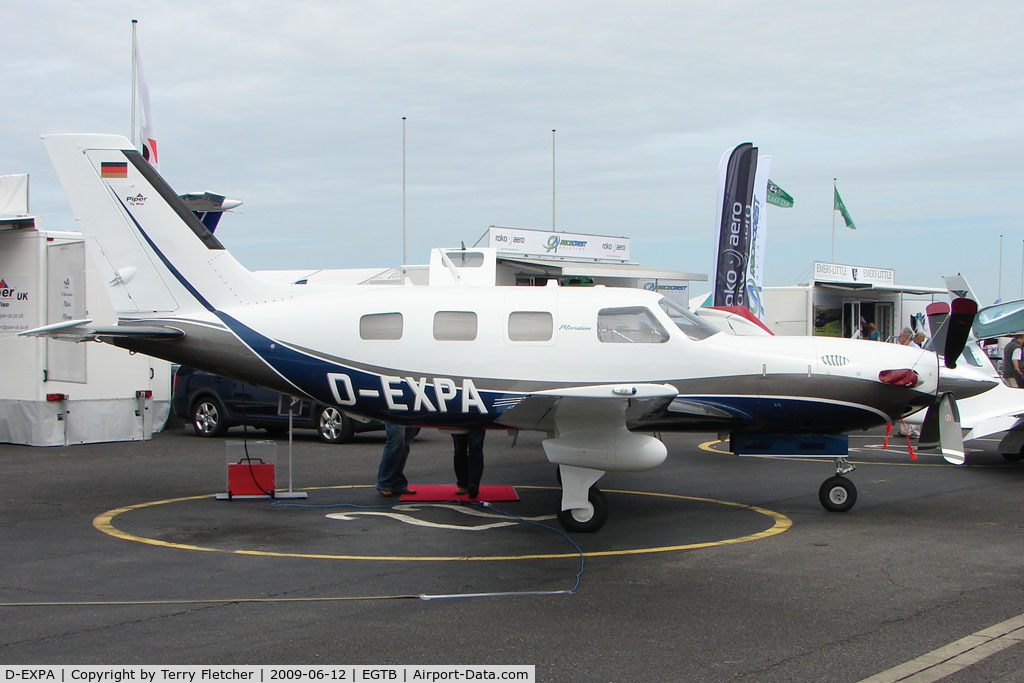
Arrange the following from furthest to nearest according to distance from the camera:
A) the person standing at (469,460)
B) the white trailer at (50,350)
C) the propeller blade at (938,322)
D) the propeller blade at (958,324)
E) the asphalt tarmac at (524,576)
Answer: the white trailer at (50,350) → the person standing at (469,460) → the propeller blade at (938,322) → the propeller blade at (958,324) → the asphalt tarmac at (524,576)

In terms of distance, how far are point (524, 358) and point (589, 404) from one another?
1.31 meters

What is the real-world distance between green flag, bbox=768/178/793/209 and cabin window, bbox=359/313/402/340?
25.8 metres

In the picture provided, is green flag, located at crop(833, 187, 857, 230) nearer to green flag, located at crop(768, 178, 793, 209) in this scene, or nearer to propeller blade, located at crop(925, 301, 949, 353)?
green flag, located at crop(768, 178, 793, 209)

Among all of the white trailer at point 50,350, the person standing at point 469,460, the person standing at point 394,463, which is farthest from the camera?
the white trailer at point 50,350

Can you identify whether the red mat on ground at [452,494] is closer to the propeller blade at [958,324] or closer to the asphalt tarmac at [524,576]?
the asphalt tarmac at [524,576]

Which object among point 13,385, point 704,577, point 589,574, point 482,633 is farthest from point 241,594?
point 13,385

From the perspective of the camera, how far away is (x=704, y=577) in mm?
7199

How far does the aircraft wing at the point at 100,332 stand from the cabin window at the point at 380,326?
84.8 inches

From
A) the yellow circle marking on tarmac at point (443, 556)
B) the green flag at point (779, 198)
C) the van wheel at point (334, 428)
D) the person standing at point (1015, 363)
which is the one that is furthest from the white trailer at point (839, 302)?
the yellow circle marking on tarmac at point (443, 556)

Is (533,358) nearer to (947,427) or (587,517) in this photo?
(587,517)

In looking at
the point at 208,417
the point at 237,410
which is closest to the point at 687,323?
the point at 237,410

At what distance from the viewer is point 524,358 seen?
31.8 feet

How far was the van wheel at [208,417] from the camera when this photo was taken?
Answer: 17.9m

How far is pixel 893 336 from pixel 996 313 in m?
23.6
